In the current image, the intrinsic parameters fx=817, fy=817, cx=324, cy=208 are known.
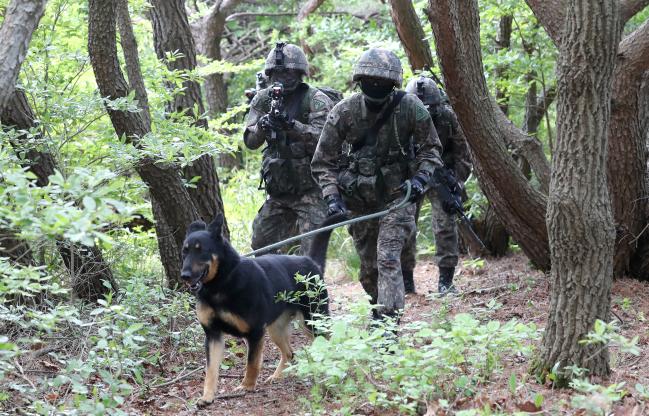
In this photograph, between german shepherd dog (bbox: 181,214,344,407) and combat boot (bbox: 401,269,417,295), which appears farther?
combat boot (bbox: 401,269,417,295)

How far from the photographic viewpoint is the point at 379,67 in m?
7.26

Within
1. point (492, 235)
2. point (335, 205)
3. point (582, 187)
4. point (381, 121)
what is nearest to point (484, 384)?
point (582, 187)

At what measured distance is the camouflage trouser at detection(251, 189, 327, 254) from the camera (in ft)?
27.9

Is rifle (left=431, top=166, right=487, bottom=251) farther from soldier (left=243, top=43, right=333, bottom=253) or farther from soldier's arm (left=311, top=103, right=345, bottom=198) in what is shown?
soldier's arm (left=311, top=103, right=345, bottom=198)

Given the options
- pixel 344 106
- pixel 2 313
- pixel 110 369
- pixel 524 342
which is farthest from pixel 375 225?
pixel 2 313

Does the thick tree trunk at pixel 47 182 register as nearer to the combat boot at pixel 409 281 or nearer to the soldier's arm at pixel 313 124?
the soldier's arm at pixel 313 124

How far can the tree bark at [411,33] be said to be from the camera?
11.0 metres

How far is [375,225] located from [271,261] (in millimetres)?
1598

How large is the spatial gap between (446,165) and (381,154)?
2352 millimetres

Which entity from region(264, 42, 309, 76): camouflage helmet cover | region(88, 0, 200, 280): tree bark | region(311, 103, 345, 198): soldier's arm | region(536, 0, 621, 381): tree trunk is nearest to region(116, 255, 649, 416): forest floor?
region(536, 0, 621, 381): tree trunk

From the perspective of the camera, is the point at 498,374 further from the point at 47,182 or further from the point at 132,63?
the point at 132,63

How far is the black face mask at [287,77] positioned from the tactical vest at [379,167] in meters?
1.29

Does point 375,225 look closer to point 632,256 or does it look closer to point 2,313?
point 632,256

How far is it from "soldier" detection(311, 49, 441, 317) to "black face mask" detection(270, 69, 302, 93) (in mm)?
1249
